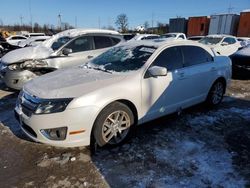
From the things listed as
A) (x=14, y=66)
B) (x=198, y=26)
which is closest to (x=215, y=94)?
(x=14, y=66)

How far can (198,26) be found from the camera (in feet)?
118

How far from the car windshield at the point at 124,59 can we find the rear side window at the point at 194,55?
2.52 feet

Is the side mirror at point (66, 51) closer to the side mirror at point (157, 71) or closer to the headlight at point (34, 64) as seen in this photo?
the headlight at point (34, 64)

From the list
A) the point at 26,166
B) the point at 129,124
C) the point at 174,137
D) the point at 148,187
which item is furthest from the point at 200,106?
the point at 26,166

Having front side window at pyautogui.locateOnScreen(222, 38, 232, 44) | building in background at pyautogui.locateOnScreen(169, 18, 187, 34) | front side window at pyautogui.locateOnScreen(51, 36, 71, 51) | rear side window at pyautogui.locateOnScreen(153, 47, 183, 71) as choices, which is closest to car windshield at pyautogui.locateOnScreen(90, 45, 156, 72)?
rear side window at pyautogui.locateOnScreen(153, 47, 183, 71)

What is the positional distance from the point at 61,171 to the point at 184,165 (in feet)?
5.22

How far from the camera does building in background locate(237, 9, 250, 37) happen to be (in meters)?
30.2

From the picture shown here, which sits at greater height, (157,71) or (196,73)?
(157,71)

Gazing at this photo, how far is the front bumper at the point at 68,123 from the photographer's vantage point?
336 cm

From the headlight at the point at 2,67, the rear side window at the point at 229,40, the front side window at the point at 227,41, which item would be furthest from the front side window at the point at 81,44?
the rear side window at the point at 229,40

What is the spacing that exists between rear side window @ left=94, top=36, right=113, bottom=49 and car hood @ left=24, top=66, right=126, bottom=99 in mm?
3487

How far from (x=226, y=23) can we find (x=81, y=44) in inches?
1147

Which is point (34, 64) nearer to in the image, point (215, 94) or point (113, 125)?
point (113, 125)

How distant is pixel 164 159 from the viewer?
11.9 ft
